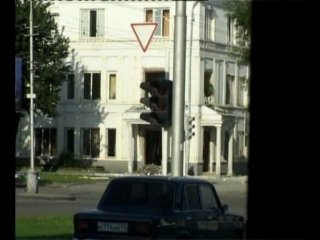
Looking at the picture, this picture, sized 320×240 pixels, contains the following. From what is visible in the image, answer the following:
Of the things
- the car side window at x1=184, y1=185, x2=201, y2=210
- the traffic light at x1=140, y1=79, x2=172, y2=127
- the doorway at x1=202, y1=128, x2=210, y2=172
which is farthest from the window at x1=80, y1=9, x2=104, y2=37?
the traffic light at x1=140, y1=79, x2=172, y2=127

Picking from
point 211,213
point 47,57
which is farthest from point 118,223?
point 47,57

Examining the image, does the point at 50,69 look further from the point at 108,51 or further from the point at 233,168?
the point at 233,168

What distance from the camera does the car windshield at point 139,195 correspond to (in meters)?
13.3

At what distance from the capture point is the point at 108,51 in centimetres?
6038

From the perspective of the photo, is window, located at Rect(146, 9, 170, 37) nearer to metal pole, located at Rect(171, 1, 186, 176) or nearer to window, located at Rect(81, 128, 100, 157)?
window, located at Rect(81, 128, 100, 157)

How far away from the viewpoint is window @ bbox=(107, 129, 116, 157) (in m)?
61.9

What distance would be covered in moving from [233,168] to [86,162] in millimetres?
9524

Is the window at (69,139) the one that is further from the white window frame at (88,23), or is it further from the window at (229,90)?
the window at (229,90)

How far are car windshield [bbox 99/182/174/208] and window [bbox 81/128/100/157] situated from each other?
159 ft

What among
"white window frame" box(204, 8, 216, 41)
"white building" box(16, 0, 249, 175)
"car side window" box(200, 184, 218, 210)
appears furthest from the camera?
"white building" box(16, 0, 249, 175)

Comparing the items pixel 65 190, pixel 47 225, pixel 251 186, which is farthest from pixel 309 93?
pixel 65 190

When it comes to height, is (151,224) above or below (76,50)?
below

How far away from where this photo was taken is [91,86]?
6203 centimetres
